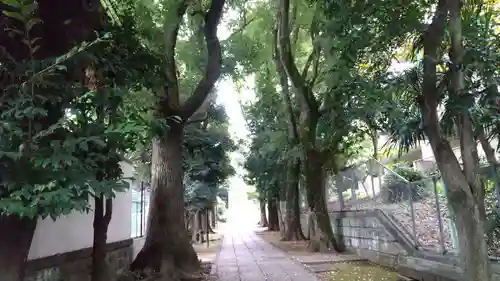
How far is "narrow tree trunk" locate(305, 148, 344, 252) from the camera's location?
11.8 metres

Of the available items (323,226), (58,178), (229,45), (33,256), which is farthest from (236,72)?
(58,178)

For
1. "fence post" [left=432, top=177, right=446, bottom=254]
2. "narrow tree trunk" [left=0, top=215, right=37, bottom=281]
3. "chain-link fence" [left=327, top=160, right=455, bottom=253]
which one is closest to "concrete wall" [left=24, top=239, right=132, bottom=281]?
"narrow tree trunk" [left=0, top=215, right=37, bottom=281]

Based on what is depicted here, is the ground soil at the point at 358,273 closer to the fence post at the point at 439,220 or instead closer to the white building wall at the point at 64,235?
the fence post at the point at 439,220

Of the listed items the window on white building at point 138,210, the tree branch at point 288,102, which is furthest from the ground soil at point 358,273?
the tree branch at point 288,102

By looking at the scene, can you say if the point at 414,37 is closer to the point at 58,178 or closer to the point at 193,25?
the point at 58,178

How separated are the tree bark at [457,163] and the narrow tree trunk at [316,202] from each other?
801 cm

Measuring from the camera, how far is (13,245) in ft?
10.7

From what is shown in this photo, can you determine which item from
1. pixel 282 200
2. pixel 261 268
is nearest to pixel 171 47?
pixel 261 268

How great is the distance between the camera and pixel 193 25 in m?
10.4

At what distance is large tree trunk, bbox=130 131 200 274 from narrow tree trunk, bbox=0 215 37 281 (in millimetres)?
5066

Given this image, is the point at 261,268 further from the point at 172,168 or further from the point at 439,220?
the point at 439,220

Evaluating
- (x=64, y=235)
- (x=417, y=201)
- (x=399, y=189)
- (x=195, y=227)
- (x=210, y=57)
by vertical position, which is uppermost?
(x=210, y=57)

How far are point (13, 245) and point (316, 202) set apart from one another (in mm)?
9895

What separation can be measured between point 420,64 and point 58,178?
13.2ft
